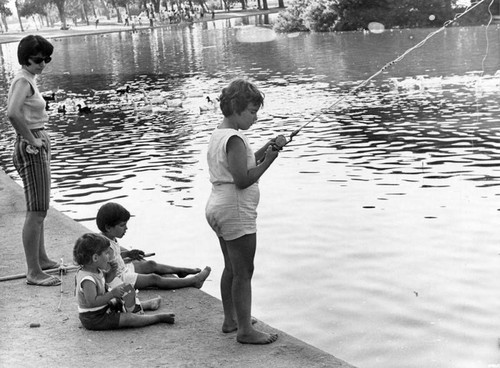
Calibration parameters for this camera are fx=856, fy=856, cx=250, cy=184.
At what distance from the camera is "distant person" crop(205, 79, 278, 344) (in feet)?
15.9

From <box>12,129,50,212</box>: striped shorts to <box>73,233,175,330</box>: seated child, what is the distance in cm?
102

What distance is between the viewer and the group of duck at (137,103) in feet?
70.3

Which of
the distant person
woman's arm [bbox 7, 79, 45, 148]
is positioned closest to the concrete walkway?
the distant person

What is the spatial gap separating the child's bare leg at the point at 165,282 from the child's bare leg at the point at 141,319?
0.76 m

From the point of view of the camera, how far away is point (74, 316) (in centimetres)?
575

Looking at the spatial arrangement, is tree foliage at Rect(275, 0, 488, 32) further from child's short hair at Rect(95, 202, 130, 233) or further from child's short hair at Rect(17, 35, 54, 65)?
child's short hair at Rect(95, 202, 130, 233)

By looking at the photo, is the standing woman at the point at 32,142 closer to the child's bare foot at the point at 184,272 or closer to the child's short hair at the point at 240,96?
the child's bare foot at the point at 184,272

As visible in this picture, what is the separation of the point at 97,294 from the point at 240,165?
4.54 feet

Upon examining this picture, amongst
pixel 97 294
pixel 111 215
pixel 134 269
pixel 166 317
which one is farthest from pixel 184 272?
pixel 97 294

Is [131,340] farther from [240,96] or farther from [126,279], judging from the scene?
[240,96]

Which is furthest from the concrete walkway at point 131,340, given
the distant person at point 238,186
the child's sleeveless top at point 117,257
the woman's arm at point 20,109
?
the woman's arm at point 20,109

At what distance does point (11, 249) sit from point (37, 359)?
2.67 metres

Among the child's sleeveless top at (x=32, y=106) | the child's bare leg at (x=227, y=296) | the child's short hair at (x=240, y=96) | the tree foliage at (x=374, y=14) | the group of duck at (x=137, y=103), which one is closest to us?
Result: the child's short hair at (x=240, y=96)

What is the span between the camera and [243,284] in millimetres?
5027
